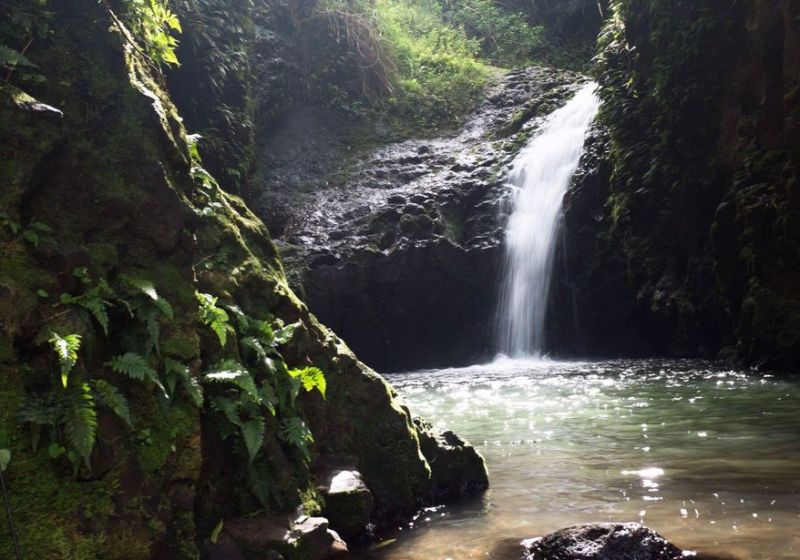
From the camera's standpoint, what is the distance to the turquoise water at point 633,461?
4.76m

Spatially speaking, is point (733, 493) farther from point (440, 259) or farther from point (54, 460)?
point (440, 259)

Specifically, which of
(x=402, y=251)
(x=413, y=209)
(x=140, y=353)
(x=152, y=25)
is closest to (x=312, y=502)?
(x=140, y=353)

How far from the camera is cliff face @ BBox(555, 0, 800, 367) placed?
11742 mm

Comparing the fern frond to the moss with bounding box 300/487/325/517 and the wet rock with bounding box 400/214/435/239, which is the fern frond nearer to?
the moss with bounding box 300/487/325/517

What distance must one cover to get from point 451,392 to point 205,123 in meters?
8.16

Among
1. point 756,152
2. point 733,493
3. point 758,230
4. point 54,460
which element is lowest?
point 733,493

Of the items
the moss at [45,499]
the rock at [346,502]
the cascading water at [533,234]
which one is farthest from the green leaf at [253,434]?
the cascading water at [533,234]

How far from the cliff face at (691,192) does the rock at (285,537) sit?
9462 millimetres

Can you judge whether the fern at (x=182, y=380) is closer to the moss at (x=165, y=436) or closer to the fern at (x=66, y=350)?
the moss at (x=165, y=436)

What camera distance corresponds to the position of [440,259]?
1739 cm

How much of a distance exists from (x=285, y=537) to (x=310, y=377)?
1304 mm

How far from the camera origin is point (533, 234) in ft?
55.9

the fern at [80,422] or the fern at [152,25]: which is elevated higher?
the fern at [152,25]

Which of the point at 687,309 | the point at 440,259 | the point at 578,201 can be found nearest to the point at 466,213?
the point at 440,259
